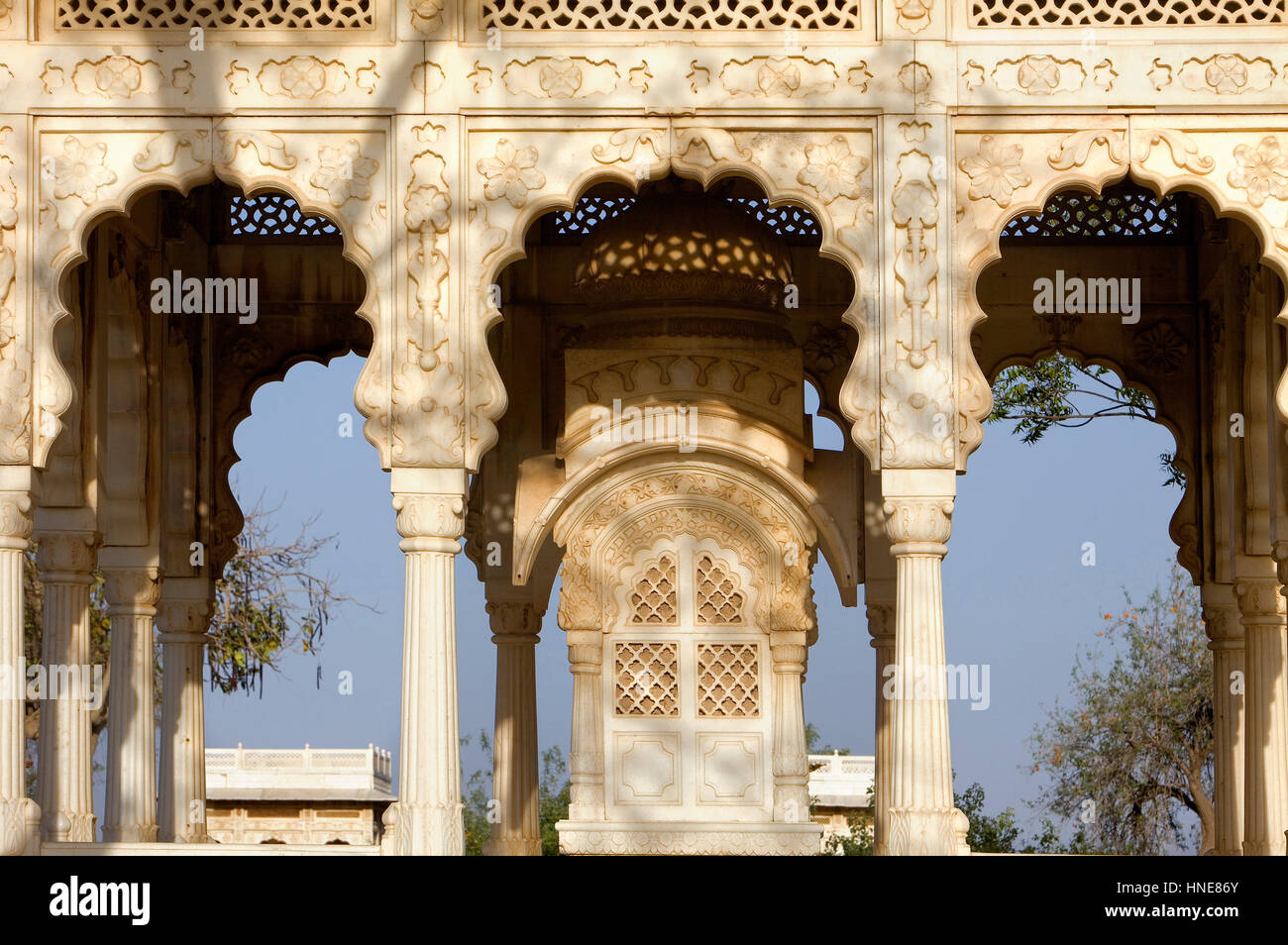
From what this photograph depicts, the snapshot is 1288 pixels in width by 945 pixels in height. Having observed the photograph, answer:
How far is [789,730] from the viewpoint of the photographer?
15906 mm

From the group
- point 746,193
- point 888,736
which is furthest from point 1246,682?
point 746,193

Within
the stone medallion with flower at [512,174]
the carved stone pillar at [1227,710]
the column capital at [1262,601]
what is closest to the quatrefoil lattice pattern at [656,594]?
the stone medallion with flower at [512,174]

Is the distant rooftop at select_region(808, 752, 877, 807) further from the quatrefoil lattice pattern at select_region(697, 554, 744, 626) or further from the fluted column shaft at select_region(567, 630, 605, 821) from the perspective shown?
the fluted column shaft at select_region(567, 630, 605, 821)

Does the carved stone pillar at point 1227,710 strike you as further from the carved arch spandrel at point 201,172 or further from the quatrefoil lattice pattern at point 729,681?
the carved arch spandrel at point 201,172

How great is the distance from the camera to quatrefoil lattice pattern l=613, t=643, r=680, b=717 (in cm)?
1609

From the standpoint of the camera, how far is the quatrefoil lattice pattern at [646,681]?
16094mm

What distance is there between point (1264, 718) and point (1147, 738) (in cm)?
1365

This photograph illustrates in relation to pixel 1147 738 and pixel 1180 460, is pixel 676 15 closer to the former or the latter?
pixel 1180 460

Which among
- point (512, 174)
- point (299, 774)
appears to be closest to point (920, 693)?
point (512, 174)

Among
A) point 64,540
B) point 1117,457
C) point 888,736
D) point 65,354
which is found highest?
point 1117,457

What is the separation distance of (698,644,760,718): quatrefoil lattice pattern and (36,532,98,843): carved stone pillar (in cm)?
442

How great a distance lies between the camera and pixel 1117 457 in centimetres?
5616
